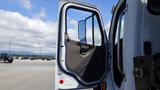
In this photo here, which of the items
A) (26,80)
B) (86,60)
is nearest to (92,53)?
(86,60)

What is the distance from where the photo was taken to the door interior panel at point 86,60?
184 inches

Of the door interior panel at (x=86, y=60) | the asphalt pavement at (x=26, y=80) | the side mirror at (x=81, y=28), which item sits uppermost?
the side mirror at (x=81, y=28)

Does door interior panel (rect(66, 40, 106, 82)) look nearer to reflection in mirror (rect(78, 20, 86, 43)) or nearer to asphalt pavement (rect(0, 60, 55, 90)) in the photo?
reflection in mirror (rect(78, 20, 86, 43))

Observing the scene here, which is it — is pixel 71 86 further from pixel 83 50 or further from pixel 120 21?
pixel 120 21

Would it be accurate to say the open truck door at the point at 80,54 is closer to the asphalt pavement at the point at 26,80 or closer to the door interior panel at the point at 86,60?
the door interior panel at the point at 86,60

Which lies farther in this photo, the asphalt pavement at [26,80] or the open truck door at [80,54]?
the asphalt pavement at [26,80]

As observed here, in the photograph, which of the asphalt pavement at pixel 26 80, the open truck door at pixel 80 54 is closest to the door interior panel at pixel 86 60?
the open truck door at pixel 80 54

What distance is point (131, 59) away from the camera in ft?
10.0

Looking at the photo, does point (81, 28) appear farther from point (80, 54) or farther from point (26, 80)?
point (26, 80)

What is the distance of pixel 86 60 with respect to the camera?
485cm

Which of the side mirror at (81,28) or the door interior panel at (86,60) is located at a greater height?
the side mirror at (81,28)

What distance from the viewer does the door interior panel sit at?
467 cm

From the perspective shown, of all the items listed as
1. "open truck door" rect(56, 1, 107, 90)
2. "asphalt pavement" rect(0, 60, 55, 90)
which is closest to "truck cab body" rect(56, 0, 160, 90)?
"open truck door" rect(56, 1, 107, 90)

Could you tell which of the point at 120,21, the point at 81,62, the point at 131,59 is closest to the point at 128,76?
the point at 131,59
